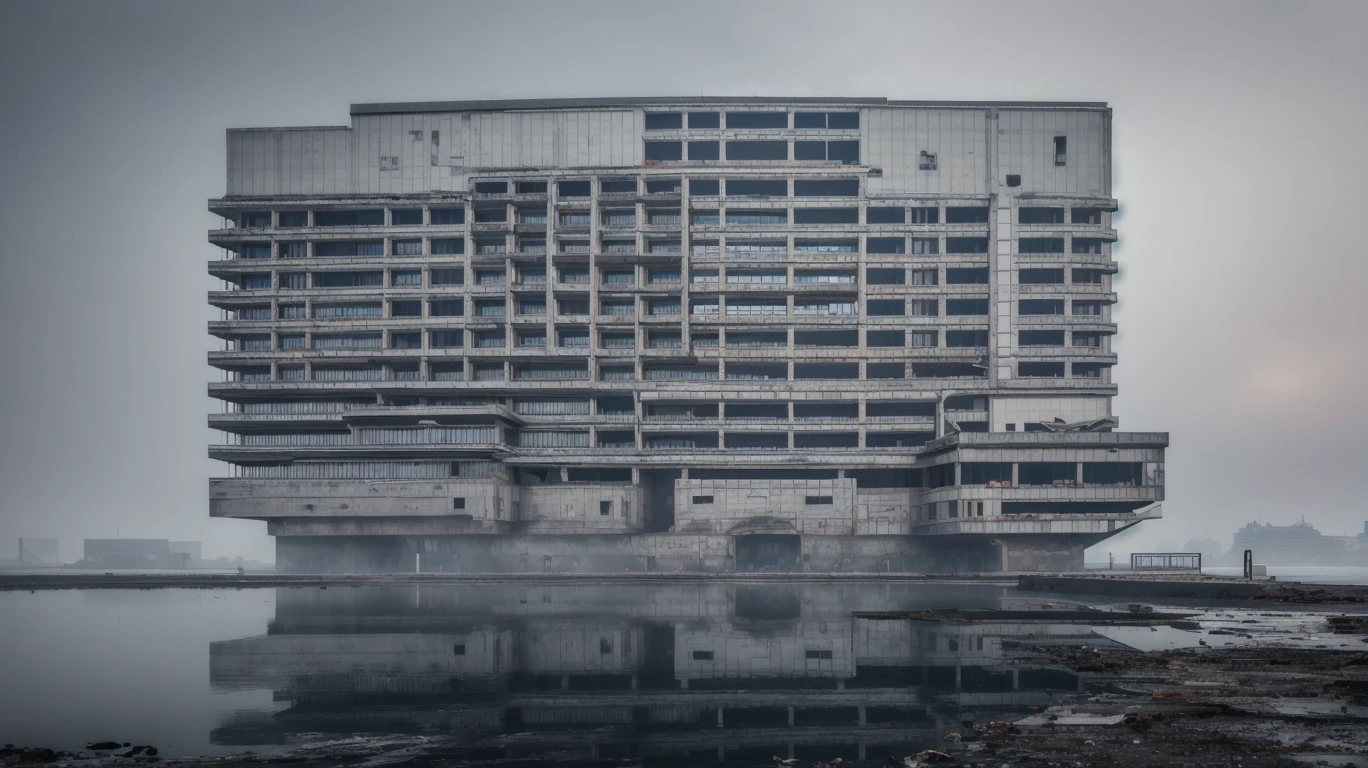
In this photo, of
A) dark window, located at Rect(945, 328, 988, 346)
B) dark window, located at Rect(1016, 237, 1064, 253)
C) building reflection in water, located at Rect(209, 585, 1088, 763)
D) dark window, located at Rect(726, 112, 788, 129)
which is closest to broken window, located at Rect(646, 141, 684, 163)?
dark window, located at Rect(726, 112, 788, 129)

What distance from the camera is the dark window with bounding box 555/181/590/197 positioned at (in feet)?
421

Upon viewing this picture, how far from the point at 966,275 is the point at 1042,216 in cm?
1096

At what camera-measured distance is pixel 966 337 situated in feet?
414

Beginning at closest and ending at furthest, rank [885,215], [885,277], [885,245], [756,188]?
[885,277] → [756,188] → [885,215] → [885,245]

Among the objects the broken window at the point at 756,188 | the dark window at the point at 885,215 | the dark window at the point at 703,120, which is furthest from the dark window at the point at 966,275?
the dark window at the point at 703,120

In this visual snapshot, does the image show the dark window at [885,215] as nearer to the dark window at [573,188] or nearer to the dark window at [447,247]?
the dark window at [573,188]

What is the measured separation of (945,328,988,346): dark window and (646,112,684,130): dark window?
36334 mm

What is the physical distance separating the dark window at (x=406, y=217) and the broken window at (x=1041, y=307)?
66897 mm

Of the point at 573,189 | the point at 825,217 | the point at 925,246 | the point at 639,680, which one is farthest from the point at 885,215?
Answer: the point at 639,680

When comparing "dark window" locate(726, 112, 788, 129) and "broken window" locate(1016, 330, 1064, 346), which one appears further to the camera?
"dark window" locate(726, 112, 788, 129)

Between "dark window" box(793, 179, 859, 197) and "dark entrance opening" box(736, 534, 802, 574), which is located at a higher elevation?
"dark window" box(793, 179, 859, 197)

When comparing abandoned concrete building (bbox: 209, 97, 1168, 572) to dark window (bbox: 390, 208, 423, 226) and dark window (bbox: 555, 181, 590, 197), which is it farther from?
dark window (bbox: 390, 208, 423, 226)

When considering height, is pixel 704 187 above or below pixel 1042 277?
above

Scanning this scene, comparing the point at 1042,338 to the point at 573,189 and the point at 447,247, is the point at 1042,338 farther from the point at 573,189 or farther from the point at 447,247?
the point at 447,247
